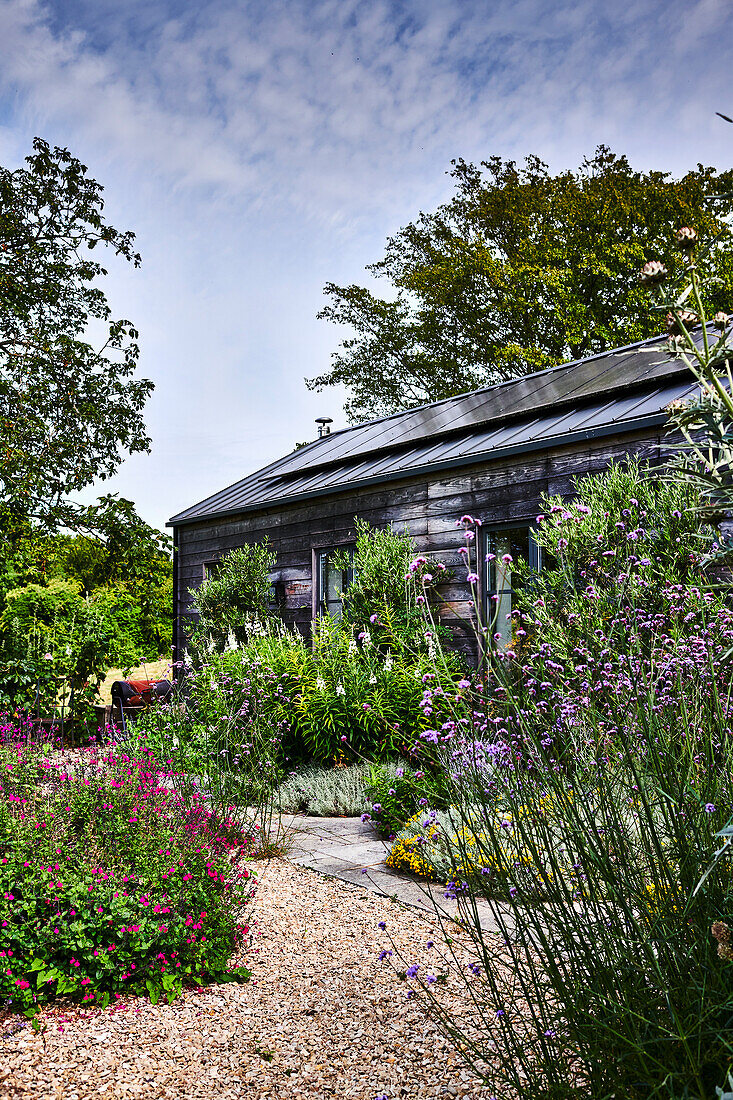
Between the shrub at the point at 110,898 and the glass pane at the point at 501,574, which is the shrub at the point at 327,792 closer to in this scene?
the glass pane at the point at 501,574

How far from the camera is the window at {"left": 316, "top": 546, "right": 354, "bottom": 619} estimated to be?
9875 mm

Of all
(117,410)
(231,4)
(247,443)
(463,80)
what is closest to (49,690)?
(117,410)

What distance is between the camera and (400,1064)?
2.52 m

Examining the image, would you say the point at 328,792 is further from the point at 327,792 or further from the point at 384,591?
the point at 384,591

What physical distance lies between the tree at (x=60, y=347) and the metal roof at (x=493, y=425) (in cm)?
216

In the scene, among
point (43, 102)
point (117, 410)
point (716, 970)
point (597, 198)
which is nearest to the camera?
point (716, 970)

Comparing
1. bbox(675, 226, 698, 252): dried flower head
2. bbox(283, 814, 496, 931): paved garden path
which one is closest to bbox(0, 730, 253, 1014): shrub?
bbox(283, 814, 496, 931): paved garden path

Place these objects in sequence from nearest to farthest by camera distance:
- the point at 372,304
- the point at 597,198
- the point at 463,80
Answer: the point at 463,80
the point at 597,198
the point at 372,304

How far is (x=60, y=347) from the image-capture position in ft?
39.1

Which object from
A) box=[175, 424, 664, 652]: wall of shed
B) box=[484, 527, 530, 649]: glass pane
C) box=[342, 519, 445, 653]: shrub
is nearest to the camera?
box=[175, 424, 664, 652]: wall of shed

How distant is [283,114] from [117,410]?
5147 millimetres

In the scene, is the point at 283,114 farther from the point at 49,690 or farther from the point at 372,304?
the point at 372,304

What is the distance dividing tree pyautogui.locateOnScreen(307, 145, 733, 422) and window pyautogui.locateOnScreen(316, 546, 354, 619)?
406 inches

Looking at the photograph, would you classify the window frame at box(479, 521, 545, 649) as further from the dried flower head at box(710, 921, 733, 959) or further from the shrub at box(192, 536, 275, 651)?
the dried flower head at box(710, 921, 733, 959)
